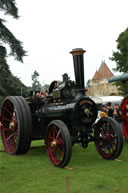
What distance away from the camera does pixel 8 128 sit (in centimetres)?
681

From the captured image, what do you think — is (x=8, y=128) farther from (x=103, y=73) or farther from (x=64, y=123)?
(x=103, y=73)

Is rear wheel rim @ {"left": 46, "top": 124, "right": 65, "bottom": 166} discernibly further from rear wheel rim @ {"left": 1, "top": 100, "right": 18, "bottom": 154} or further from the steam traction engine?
rear wheel rim @ {"left": 1, "top": 100, "right": 18, "bottom": 154}

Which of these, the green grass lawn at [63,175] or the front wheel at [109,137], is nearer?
the green grass lawn at [63,175]

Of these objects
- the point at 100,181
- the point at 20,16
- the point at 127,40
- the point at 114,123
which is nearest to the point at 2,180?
the point at 100,181

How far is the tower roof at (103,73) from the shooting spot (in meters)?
53.4

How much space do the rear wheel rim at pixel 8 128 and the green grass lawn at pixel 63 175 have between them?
0.50 meters

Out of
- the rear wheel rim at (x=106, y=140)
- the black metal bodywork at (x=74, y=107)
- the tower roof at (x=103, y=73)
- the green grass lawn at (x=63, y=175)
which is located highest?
the tower roof at (x=103, y=73)

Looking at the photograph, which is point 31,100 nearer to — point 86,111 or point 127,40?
point 86,111

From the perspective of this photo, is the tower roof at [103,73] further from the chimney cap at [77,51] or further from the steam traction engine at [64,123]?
the chimney cap at [77,51]

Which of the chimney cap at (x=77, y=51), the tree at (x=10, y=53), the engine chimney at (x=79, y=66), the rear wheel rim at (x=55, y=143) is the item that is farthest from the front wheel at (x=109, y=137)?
the tree at (x=10, y=53)

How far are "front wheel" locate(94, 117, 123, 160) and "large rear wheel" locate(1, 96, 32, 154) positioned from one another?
145 cm

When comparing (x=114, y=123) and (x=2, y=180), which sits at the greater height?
(x=114, y=123)

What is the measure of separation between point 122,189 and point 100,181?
462mm

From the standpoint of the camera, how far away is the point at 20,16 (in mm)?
16906
